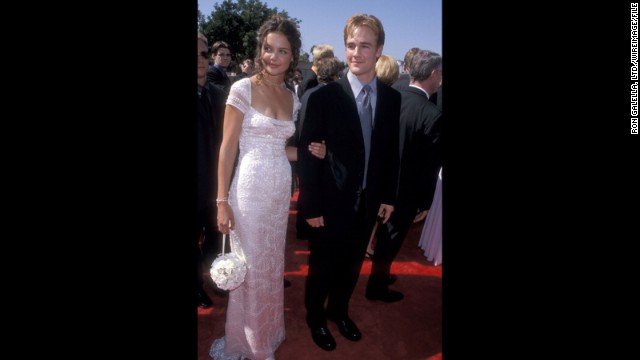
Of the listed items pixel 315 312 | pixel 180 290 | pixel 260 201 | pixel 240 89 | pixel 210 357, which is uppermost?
pixel 240 89

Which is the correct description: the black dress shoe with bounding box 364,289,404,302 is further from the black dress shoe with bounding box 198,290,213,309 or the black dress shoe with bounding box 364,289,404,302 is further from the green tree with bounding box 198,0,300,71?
the green tree with bounding box 198,0,300,71

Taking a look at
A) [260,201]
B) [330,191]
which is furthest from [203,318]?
[330,191]

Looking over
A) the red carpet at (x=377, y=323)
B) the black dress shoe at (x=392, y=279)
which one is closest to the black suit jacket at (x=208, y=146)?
the red carpet at (x=377, y=323)

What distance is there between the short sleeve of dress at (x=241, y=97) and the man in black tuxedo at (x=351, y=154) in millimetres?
369

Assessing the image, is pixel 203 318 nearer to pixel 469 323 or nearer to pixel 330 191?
pixel 330 191

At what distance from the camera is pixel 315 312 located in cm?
261

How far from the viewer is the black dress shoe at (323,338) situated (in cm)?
258

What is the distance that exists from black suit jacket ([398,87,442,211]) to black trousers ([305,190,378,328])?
2.16 feet

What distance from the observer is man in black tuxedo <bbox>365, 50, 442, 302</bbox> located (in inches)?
110

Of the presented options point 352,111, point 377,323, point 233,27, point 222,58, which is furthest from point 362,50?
point 233,27

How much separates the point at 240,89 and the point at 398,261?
2.89 m

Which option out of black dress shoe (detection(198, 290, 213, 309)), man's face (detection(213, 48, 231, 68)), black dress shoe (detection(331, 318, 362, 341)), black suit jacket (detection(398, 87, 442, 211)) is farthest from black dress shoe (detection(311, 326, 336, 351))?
man's face (detection(213, 48, 231, 68))

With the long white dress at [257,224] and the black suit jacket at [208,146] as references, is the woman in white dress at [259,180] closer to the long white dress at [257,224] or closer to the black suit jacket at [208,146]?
the long white dress at [257,224]

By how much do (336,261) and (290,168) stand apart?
729 mm
